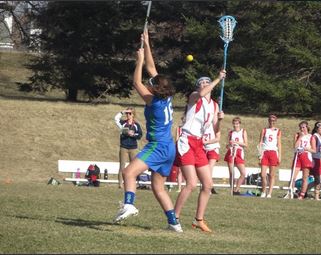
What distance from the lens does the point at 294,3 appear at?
120 ft

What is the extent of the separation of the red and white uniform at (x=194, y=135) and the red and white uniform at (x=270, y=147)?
377 inches

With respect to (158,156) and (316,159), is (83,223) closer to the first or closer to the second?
(158,156)

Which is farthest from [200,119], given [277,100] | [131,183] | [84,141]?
[277,100]

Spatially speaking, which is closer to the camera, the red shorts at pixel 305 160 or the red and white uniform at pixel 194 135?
the red and white uniform at pixel 194 135

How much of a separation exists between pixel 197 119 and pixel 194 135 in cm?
22

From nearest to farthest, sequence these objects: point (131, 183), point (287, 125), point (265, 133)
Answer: point (131, 183) → point (265, 133) → point (287, 125)

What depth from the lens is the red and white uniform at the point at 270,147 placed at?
19969 mm

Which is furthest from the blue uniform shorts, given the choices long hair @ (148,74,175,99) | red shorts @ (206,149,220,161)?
red shorts @ (206,149,220,161)

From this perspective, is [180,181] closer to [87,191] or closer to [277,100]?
[87,191]

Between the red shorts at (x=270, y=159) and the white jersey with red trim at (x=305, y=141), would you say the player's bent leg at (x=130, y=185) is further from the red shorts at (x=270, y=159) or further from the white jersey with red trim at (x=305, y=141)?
the white jersey with red trim at (x=305, y=141)

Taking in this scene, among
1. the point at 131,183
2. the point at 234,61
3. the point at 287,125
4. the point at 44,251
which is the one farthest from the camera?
the point at 234,61

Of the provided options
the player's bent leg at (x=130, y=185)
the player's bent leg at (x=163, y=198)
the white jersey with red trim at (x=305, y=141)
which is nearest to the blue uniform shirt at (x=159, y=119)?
the player's bent leg at (x=130, y=185)

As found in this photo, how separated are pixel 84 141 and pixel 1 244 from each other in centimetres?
2156

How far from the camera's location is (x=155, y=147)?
9750 millimetres
